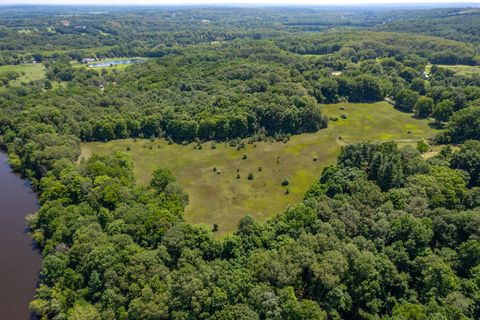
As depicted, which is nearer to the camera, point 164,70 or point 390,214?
point 390,214

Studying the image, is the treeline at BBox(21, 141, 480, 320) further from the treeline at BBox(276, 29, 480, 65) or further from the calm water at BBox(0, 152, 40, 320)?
the treeline at BBox(276, 29, 480, 65)

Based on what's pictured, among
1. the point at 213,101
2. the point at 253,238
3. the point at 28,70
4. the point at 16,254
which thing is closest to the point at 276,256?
the point at 253,238

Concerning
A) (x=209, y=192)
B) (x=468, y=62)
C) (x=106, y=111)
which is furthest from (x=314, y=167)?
(x=468, y=62)

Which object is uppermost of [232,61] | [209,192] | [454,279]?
[232,61]

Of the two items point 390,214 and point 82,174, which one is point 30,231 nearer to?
point 82,174

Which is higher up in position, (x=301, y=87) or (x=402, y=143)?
(x=301, y=87)

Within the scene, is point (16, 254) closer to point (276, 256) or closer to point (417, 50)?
point (276, 256)

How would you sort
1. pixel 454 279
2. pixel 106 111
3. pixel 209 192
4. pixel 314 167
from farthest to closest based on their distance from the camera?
pixel 106 111
pixel 314 167
pixel 209 192
pixel 454 279
